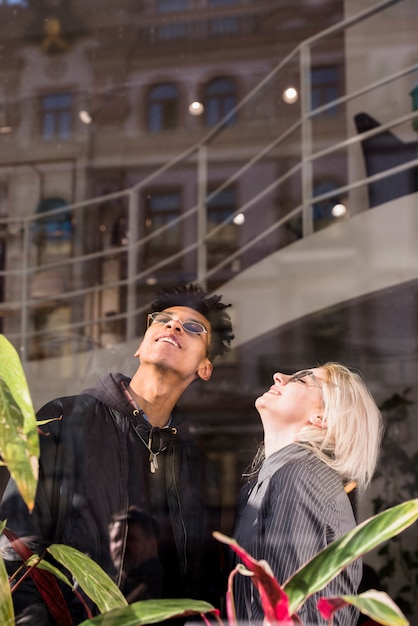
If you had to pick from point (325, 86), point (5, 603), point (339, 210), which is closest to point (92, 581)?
point (5, 603)

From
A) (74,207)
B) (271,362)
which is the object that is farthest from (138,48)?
(271,362)

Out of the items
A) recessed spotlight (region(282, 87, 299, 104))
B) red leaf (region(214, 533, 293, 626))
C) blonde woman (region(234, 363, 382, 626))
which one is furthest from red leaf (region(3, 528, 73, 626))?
recessed spotlight (region(282, 87, 299, 104))

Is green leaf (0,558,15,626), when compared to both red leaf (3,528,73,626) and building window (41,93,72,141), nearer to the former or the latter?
red leaf (3,528,73,626)

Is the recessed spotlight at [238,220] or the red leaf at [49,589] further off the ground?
the recessed spotlight at [238,220]

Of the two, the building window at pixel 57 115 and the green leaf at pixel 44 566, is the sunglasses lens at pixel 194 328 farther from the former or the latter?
the building window at pixel 57 115

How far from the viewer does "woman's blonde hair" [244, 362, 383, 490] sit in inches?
52.5

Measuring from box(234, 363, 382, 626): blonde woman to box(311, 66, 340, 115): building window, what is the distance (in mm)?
1031

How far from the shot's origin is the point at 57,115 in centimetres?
224

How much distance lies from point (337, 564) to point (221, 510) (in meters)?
0.66

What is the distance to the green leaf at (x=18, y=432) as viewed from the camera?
726 millimetres

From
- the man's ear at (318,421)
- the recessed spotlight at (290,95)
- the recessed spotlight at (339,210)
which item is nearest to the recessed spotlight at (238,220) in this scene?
the recessed spotlight at (339,210)

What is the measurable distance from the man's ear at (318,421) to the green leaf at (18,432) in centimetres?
73

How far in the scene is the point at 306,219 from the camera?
214 cm

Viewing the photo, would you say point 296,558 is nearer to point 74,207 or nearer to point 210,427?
point 210,427
